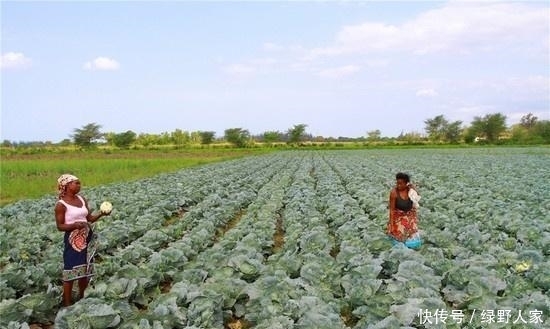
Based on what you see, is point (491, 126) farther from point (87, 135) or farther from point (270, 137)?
point (87, 135)

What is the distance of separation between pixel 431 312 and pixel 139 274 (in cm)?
344

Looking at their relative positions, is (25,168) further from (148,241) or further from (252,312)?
(252,312)

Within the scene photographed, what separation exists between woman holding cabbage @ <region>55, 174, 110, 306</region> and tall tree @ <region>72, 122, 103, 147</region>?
8384 centimetres

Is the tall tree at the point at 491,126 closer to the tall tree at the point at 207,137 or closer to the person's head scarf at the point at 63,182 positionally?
the tall tree at the point at 207,137

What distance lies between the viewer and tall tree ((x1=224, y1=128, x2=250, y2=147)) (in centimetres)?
8794

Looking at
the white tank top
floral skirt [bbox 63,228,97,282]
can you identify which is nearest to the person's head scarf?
the white tank top

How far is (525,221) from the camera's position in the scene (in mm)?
8664

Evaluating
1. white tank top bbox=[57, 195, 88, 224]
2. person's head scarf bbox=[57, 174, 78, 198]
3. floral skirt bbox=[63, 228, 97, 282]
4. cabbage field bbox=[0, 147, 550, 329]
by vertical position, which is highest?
person's head scarf bbox=[57, 174, 78, 198]

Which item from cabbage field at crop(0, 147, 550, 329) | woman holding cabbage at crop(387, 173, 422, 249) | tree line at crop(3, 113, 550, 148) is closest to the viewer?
cabbage field at crop(0, 147, 550, 329)

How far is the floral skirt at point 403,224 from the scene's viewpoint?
22.7 ft

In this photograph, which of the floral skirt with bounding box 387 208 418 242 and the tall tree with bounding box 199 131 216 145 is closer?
the floral skirt with bounding box 387 208 418 242

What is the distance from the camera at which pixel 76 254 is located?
218 inches

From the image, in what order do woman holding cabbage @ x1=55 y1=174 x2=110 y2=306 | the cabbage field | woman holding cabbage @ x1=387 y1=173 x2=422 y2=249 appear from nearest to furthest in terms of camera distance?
the cabbage field
woman holding cabbage @ x1=55 y1=174 x2=110 y2=306
woman holding cabbage @ x1=387 y1=173 x2=422 y2=249

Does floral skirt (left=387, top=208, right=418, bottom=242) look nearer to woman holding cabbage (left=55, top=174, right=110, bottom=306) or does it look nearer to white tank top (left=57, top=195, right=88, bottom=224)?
woman holding cabbage (left=55, top=174, right=110, bottom=306)
